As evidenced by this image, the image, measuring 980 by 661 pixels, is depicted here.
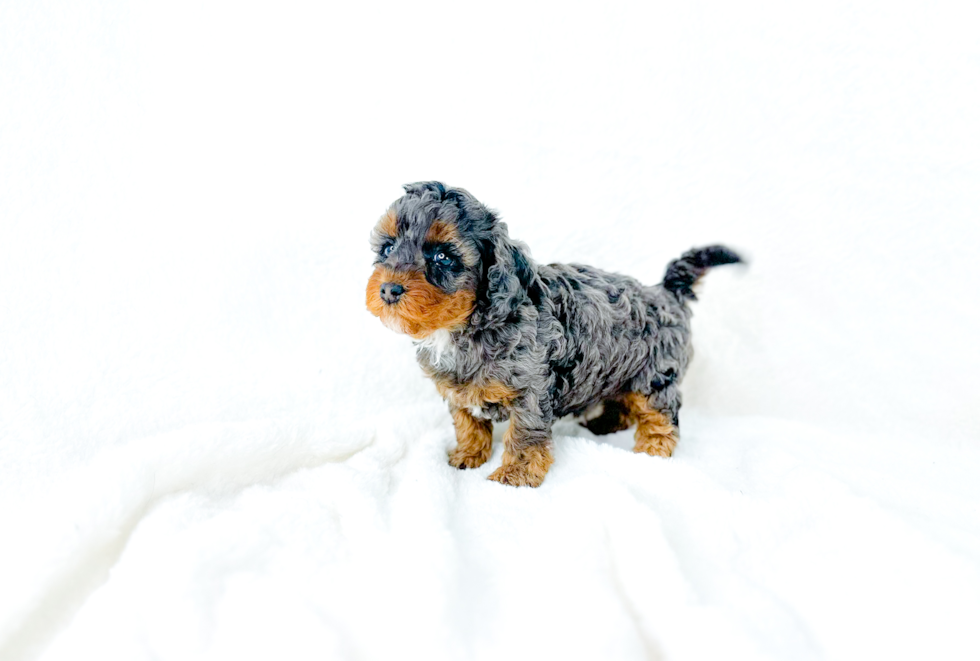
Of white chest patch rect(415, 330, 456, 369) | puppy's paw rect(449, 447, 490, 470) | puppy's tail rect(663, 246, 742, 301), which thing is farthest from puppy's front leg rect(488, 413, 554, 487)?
puppy's tail rect(663, 246, 742, 301)

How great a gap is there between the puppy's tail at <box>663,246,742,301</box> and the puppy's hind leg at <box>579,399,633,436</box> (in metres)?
0.57

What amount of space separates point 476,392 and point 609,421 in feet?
2.77

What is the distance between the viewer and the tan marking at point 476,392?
2.23 m

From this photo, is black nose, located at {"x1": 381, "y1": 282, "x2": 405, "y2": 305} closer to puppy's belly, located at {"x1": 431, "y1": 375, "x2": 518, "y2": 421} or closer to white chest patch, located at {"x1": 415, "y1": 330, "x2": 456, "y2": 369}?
white chest patch, located at {"x1": 415, "y1": 330, "x2": 456, "y2": 369}

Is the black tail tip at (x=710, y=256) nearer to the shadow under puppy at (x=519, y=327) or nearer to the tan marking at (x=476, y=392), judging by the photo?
the shadow under puppy at (x=519, y=327)

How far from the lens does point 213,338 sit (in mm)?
2609

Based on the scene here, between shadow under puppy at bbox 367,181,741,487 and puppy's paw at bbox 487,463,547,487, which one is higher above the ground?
shadow under puppy at bbox 367,181,741,487

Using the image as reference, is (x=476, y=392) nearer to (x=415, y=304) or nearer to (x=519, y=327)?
(x=519, y=327)

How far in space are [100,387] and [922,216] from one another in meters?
3.66

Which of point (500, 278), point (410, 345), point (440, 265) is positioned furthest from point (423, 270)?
point (410, 345)

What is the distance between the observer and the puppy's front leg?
A: 7.47ft

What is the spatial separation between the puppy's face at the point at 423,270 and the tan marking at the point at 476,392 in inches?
10.8

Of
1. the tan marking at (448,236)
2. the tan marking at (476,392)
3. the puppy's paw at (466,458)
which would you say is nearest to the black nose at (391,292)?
the tan marking at (448,236)

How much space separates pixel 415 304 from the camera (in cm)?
189
